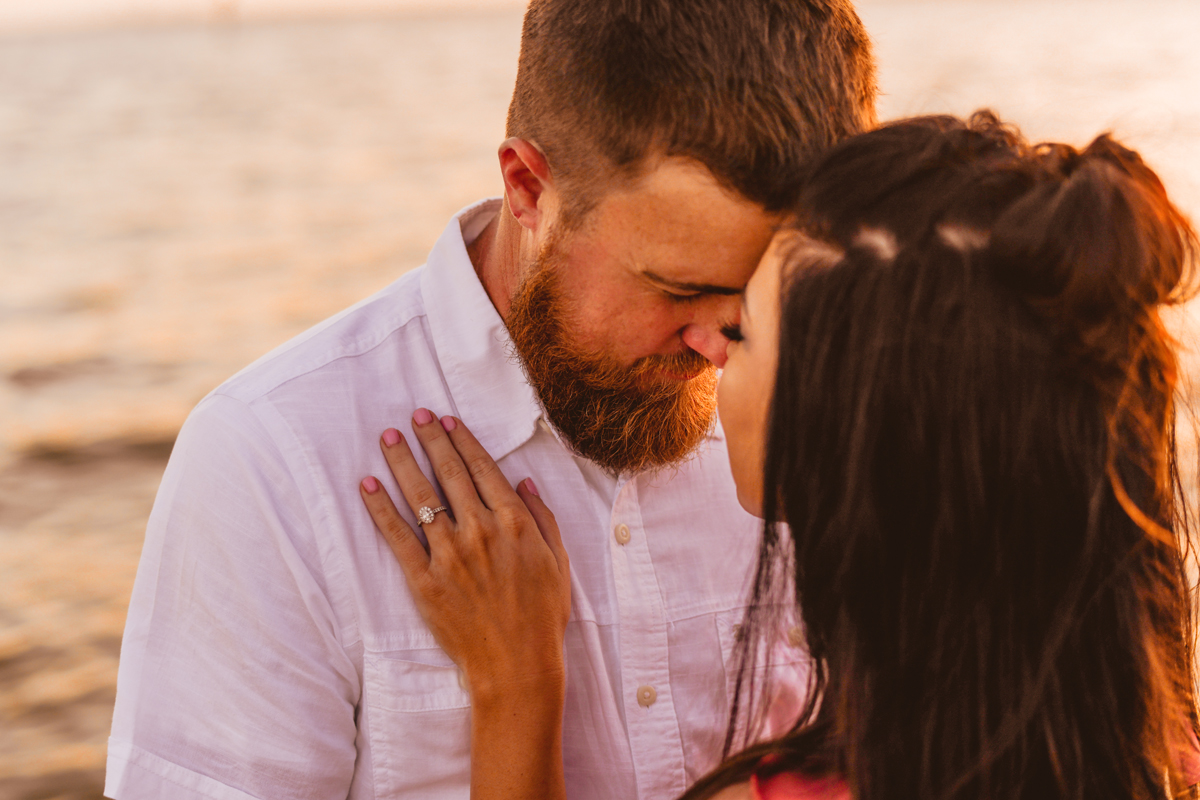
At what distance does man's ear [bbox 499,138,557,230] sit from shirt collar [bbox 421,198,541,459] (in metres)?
0.17

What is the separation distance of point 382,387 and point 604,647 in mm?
605

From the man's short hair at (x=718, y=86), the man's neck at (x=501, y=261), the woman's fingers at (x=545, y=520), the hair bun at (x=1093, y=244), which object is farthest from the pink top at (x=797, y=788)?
the man's neck at (x=501, y=261)

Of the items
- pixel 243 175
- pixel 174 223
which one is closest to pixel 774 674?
pixel 174 223

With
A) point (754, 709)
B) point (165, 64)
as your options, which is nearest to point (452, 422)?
point (754, 709)

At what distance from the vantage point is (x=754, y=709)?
75.7 inches

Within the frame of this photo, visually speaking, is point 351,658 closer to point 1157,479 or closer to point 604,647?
point 604,647

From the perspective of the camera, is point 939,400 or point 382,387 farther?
point 382,387

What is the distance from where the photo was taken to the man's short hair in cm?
167

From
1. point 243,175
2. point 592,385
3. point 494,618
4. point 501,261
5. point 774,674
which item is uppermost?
point 243,175

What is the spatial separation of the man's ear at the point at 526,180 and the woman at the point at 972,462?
0.50m

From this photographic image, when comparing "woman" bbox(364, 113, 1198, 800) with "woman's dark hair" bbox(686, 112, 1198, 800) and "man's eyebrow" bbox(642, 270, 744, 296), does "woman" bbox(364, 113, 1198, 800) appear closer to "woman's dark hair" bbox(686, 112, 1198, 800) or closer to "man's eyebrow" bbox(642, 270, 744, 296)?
"woman's dark hair" bbox(686, 112, 1198, 800)

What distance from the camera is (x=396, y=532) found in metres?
1.72

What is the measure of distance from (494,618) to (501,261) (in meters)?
0.73

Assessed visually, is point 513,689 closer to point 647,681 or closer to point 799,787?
point 647,681
